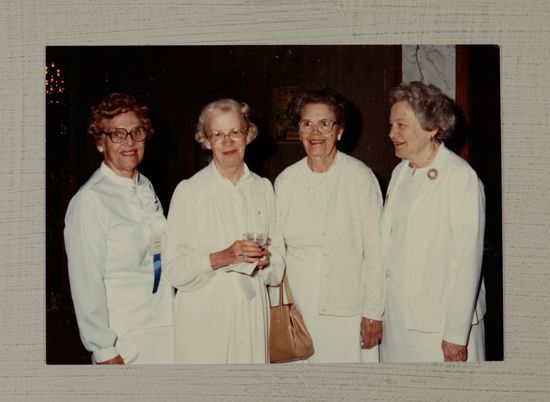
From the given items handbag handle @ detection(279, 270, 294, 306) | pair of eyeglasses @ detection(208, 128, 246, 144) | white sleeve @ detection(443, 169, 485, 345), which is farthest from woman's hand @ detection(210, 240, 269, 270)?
white sleeve @ detection(443, 169, 485, 345)

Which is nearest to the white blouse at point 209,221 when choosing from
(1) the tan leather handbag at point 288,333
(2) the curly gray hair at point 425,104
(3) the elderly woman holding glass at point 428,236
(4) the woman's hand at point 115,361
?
(1) the tan leather handbag at point 288,333

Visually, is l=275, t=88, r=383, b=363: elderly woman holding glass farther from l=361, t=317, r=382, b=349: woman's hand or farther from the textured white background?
the textured white background

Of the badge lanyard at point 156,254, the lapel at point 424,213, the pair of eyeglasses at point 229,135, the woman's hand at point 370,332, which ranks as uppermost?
the pair of eyeglasses at point 229,135

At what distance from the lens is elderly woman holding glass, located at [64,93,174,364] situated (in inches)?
90.3

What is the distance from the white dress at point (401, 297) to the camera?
7.61 feet

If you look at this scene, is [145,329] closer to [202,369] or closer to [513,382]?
[202,369]

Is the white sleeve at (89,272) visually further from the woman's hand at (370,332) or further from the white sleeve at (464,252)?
the white sleeve at (464,252)

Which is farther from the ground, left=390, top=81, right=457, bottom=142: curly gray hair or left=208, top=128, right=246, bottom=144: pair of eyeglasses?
left=390, top=81, right=457, bottom=142: curly gray hair

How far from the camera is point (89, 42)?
2332 millimetres

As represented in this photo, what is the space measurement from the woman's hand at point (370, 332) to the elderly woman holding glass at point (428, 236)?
0.03m

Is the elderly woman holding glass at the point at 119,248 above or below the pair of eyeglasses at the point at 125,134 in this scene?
below

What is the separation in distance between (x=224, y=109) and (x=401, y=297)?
3.10 ft

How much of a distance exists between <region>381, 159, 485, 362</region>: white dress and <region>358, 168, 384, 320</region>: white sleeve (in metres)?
0.04

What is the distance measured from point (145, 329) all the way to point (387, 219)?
0.98 m
